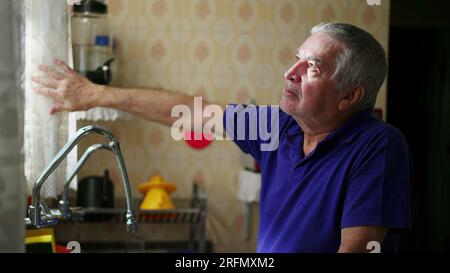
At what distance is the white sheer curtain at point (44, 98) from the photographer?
67 centimetres

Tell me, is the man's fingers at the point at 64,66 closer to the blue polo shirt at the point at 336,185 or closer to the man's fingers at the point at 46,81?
the man's fingers at the point at 46,81

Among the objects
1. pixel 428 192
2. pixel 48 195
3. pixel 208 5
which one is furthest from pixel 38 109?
pixel 428 192

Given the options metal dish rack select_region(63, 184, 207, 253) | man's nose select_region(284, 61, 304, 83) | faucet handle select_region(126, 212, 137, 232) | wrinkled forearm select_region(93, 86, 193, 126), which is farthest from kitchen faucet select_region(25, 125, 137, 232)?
metal dish rack select_region(63, 184, 207, 253)

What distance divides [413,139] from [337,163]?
5.22ft

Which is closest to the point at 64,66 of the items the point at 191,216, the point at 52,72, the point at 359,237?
the point at 52,72

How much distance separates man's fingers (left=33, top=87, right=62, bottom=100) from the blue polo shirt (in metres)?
0.24

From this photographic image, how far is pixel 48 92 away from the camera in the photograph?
27.5 inches

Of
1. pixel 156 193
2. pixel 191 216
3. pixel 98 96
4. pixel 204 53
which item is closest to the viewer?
pixel 98 96

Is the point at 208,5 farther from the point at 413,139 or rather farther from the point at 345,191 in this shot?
the point at 413,139

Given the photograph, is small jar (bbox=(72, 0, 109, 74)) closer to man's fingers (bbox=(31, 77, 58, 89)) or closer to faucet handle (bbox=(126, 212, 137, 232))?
man's fingers (bbox=(31, 77, 58, 89))

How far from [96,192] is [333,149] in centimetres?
43

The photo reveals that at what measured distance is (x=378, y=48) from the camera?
0.67 m

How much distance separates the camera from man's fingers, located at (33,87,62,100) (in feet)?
2.27

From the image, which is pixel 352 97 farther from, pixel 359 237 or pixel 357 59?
pixel 359 237
